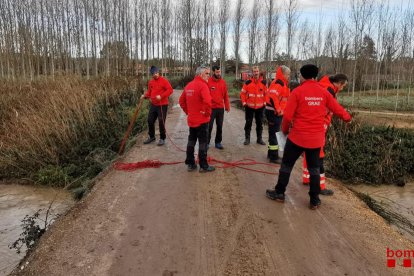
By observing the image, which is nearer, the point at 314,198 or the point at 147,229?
the point at 147,229

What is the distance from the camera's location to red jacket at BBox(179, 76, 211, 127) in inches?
254

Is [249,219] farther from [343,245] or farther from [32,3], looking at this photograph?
[32,3]

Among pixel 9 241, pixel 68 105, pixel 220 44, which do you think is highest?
pixel 220 44

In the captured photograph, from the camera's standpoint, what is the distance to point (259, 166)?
7.27 meters

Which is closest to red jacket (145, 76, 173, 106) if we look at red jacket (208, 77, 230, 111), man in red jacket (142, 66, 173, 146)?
man in red jacket (142, 66, 173, 146)

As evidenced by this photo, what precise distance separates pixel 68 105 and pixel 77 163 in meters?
2.00

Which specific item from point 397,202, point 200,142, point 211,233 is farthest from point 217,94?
point 397,202

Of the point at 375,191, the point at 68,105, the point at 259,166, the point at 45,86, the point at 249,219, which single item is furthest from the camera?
the point at 45,86

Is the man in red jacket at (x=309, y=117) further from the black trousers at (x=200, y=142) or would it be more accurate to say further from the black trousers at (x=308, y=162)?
the black trousers at (x=200, y=142)

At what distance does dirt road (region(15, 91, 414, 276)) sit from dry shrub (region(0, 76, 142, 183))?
15.2 ft

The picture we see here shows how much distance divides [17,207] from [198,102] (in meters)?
5.03

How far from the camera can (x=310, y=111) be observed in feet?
15.9

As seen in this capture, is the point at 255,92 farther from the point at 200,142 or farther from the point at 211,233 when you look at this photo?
the point at 211,233

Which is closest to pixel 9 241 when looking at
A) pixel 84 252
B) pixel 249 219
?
pixel 84 252
